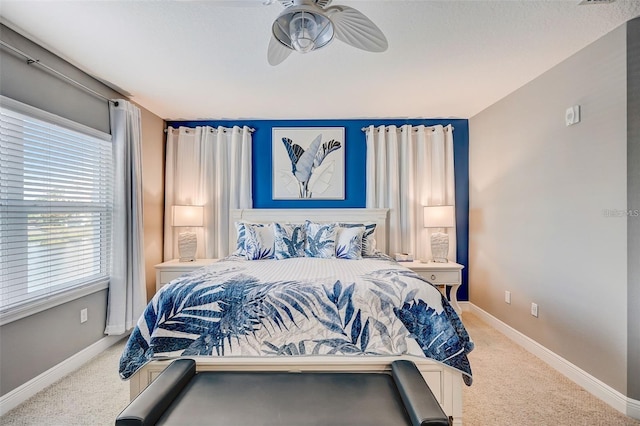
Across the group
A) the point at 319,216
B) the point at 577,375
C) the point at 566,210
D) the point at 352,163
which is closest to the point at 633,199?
the point at 566,210

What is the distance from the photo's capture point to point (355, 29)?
1615mm

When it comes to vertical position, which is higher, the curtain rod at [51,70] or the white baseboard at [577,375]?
the curtain rod at [51,70]

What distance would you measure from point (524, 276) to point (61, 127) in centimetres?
424

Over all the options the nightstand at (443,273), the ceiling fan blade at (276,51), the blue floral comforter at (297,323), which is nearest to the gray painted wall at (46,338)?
the blue floral comforter at (297,323)

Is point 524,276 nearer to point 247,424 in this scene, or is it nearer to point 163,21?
point 247,424

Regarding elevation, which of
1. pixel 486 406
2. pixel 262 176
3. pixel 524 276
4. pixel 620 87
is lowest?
pixel 486 406

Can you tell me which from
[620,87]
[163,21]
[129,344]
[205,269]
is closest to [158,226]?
[205,269]

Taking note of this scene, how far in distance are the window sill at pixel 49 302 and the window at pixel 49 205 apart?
0.10 ft

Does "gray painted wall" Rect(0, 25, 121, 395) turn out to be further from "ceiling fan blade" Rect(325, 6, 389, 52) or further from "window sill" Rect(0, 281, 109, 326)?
"ceiling fan blade" Rect(325, 6, 389, 52)

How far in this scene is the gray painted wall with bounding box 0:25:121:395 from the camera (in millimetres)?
1963

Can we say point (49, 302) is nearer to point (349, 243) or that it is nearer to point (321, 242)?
point (321, 242)

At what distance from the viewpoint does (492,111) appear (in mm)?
3408

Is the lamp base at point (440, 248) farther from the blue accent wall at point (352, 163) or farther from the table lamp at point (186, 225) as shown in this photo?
the table lamp at point (186, 225)

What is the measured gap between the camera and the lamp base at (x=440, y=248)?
3578 millimetres
